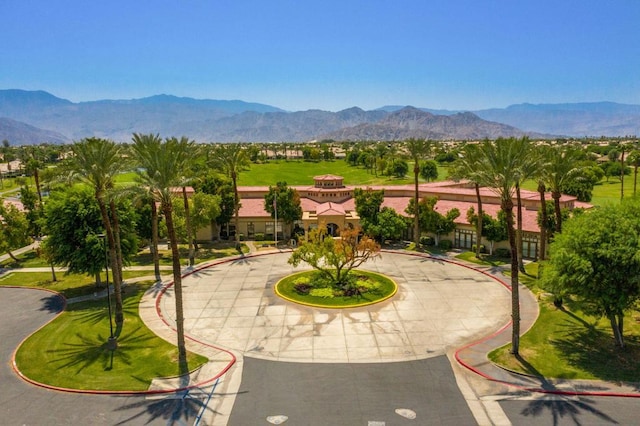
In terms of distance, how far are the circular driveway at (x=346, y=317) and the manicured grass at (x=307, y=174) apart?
7367 centimetres

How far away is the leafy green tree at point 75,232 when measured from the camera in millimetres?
38375

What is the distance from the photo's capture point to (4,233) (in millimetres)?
47750

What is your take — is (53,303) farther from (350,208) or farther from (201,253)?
(350,208)

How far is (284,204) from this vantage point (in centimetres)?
5938

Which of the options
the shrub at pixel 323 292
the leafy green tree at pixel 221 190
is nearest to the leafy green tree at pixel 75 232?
the shrub at pixel 323 292

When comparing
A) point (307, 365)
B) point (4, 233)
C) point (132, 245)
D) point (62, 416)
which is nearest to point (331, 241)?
point (307, 365)

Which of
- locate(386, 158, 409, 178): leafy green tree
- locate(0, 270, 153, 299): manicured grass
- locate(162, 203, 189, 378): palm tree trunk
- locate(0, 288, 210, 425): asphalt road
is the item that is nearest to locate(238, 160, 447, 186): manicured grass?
locate(386, 158, 409, 178): leafy green tree

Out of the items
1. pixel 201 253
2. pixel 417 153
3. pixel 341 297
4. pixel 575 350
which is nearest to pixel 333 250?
pixel 341 297

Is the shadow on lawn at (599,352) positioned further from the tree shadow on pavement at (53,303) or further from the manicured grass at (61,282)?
the tree shadow on pavement at (53,303)

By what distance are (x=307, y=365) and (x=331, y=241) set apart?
15267mm

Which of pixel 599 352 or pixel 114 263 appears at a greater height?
pixel 114 263

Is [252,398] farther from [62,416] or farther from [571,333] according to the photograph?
[571,333]

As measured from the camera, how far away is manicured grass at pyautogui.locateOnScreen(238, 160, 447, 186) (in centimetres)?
12112

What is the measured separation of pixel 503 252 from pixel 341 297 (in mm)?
23026
